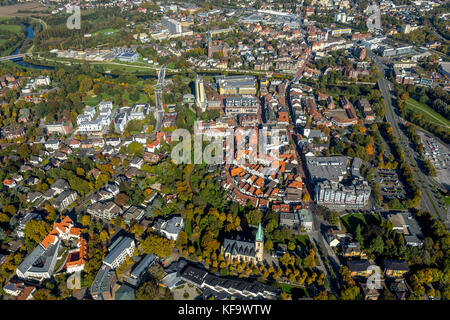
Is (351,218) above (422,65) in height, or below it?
below

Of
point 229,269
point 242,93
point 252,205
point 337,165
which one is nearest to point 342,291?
point 229,269

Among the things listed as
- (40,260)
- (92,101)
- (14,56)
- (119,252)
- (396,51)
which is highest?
(396,51)

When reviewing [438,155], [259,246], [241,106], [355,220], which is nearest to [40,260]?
[259,246]

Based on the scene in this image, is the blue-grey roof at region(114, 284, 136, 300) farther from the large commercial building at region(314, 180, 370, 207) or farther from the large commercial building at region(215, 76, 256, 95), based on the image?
the large commercial building at region(215, 76, 256, 95)

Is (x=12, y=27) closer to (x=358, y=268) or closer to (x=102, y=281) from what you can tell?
(x=102, y=281)

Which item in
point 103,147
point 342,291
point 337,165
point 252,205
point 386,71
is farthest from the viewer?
point 386,71

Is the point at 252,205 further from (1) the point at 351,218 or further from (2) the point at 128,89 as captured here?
(2) the point at 128,89

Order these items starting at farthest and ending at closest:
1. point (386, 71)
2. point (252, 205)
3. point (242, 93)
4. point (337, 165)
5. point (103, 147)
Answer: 1. point (386, 71)
2. point (242, 93)
3. point (103, 147)
4. point (337, 165)
5. point (252, 205)
